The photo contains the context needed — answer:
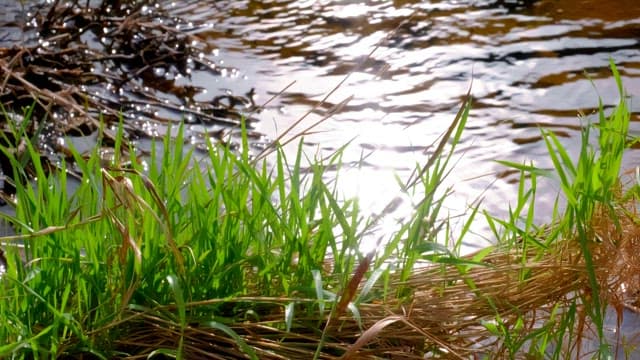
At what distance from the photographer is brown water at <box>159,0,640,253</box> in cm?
376

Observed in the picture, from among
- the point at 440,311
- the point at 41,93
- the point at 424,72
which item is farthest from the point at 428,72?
the point at 440,311

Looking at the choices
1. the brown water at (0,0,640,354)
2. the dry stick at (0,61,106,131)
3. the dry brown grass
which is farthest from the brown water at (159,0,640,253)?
the dry brown grass

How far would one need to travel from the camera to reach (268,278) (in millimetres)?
1748

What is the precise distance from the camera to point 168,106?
13.6 ft

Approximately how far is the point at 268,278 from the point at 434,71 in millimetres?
3064

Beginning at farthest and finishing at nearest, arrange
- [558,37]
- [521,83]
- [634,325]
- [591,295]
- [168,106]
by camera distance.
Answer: [558,37], [521,83], [168,106], [634,325], [591,295]

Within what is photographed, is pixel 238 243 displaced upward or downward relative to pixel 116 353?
upward

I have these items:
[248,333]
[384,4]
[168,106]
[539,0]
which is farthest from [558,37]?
[248,333]

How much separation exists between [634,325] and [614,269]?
2.69ft

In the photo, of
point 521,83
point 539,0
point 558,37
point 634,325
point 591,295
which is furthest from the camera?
point 539,0

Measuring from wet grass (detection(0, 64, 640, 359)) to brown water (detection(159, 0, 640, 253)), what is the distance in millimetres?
1331

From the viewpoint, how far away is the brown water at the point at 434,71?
3.76 metres

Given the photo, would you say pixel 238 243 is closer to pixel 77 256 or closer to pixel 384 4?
pixel 77 256

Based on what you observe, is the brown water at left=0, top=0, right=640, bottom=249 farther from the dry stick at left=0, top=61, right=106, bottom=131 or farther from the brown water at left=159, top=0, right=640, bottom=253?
the dry stick at left=0, top=61, right=106, bottom=131
